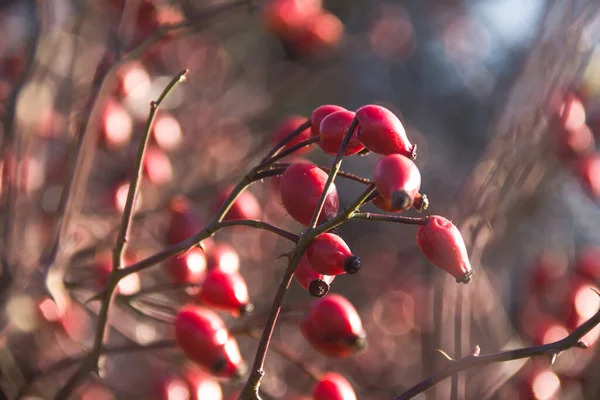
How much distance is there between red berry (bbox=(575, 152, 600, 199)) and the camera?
2695mm

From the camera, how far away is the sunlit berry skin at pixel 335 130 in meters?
1.33

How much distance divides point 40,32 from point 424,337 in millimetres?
2277

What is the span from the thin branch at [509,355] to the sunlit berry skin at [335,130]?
1.51 feet

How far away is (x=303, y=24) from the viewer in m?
3.82

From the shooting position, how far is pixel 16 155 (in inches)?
78.0

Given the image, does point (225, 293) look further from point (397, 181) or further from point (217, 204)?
point (397, 181)

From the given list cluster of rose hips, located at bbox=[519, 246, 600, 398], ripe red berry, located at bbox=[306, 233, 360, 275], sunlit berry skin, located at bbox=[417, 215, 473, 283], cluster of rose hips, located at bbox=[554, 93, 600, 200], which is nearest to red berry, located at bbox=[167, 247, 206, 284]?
ripe red berry, located at bbox=[306, 233, 360, 275]

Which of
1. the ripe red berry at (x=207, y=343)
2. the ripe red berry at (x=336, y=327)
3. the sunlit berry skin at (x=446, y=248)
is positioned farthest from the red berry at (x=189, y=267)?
the sunlit berry skin at (x=446, y=248)

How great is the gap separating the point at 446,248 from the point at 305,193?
29cm

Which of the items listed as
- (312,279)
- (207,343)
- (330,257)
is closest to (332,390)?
(207,343)

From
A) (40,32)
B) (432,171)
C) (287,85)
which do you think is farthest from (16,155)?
(432,171)

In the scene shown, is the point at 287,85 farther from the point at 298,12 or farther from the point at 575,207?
the point at 575,207

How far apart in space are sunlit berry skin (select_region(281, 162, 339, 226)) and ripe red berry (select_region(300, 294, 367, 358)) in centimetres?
37

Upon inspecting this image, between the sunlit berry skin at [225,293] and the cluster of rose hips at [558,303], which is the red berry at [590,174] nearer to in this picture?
the cluster of rose hips at [558,303]
